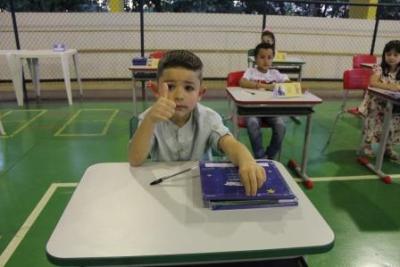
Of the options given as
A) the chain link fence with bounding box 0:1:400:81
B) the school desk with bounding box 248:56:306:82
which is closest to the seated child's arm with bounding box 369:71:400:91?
the school desk with bounding box 248:56:306:82

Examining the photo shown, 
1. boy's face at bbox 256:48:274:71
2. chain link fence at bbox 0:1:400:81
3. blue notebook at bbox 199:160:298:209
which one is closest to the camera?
blue notebook at bbox 199:160:298:209

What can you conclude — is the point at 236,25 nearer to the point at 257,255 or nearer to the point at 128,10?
the point at 128,10

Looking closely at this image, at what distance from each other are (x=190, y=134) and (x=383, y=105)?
8.46 feet

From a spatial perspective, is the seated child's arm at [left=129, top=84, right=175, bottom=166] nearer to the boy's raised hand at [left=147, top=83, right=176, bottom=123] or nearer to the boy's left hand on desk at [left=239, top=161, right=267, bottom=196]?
Answer: the boy's raised hand at [left=147, top=83, right=176, bottom=123]

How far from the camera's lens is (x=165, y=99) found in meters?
1.13

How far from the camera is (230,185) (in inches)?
40.1

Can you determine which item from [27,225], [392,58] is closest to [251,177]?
[27,225]

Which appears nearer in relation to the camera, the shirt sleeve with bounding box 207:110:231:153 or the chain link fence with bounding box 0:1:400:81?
the shirt sleeve with bounding box 207:110:231:153

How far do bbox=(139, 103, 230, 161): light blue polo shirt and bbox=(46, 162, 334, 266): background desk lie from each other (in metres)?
0.36

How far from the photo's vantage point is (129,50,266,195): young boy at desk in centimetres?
113

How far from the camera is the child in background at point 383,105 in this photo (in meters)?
3.04

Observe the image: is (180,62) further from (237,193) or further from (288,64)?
(288,64)

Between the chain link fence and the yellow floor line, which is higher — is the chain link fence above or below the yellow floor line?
above

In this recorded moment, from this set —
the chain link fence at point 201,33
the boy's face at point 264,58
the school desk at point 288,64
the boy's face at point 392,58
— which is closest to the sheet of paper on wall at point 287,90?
the boy's face at point 264,58
